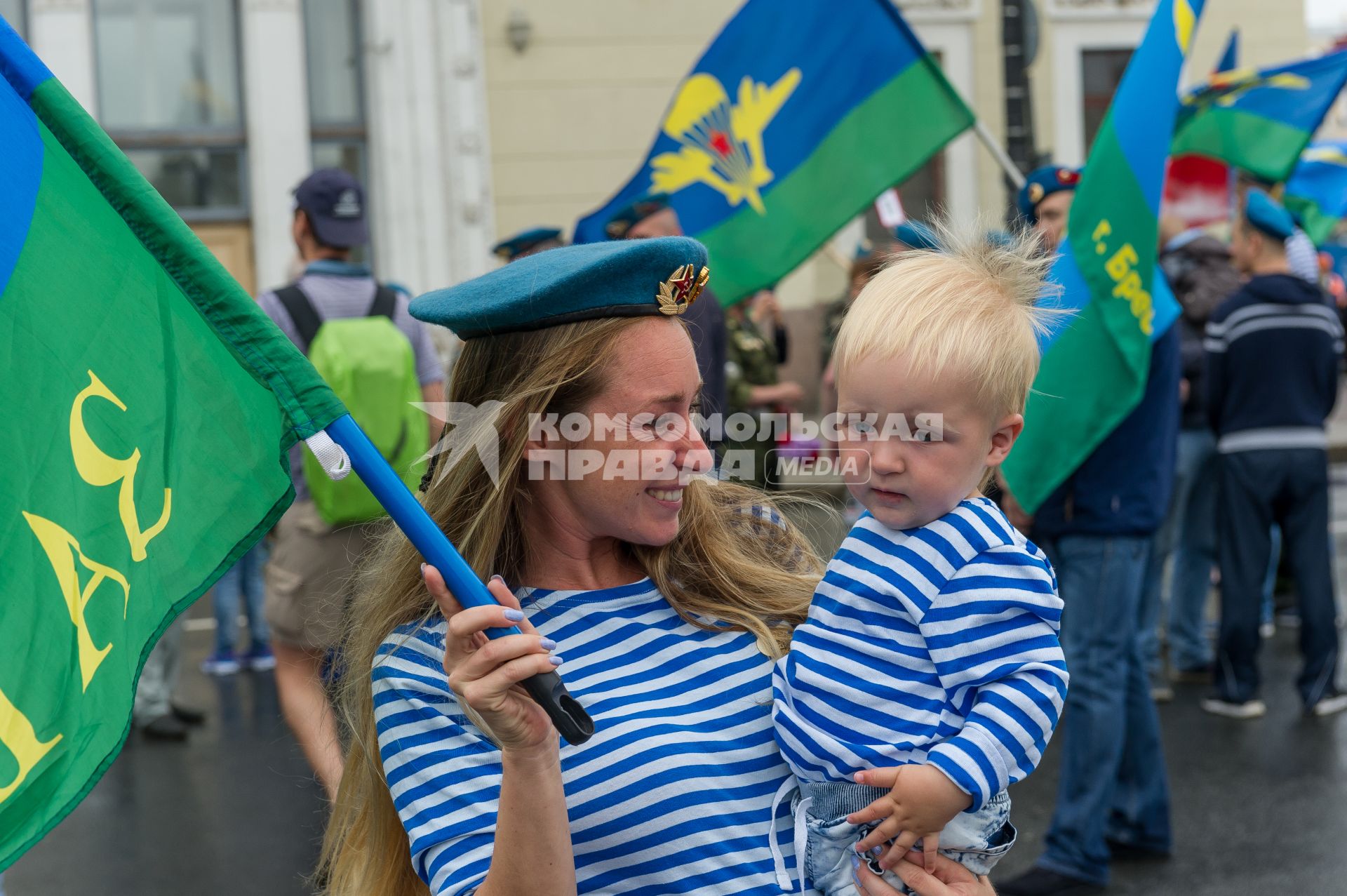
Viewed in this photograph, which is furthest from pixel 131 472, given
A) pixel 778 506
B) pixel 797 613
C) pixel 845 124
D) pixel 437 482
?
pixel 845 124

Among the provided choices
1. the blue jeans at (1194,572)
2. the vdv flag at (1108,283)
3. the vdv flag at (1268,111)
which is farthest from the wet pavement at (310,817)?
the vdv flag at (1268,111)

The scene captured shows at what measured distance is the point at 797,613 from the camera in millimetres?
2033

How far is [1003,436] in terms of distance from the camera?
1.89 meters

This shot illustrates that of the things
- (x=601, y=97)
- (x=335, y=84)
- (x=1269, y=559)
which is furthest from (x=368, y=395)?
(x=601, y=97)

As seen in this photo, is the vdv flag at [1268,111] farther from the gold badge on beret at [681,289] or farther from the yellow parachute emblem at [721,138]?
the gold badge on beret at [681,289]

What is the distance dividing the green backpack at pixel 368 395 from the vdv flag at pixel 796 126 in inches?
77.1

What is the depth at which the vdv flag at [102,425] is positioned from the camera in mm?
1443

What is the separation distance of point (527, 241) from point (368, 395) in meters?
2.55

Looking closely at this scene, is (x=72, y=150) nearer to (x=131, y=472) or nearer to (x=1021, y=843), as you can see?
(x=131, y=472)

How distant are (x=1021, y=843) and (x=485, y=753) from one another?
11.4ft

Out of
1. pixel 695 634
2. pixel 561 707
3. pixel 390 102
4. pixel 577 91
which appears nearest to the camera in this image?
pixel 561 707

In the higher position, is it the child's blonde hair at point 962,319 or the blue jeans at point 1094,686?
the child's blonde hair at point 962,319

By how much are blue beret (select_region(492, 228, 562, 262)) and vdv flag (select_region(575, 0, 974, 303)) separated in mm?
747

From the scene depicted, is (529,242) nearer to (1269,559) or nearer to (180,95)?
(1269,559)
